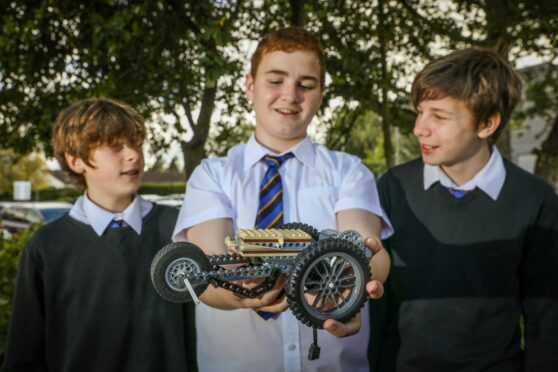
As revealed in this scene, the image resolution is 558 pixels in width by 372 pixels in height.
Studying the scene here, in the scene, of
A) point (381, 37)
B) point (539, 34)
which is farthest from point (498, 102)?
point (539, 34)

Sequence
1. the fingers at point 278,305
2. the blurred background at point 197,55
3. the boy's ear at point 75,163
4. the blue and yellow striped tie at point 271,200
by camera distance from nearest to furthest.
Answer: the fingers at point 278,305 < the blue and yellow striped tie at point 271,200 < the boy's ear at point 75,163 < the blurred background at point 197,55

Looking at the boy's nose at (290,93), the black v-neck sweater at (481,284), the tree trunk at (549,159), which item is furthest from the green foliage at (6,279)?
the tree trunk at (549,159)

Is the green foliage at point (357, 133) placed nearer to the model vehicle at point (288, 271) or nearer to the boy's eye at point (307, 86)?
the boy's eye at point (307, 86)

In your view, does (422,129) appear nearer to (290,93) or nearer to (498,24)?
(290,93)

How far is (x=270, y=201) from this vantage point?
9.14 ft

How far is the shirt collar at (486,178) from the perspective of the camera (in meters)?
3.31

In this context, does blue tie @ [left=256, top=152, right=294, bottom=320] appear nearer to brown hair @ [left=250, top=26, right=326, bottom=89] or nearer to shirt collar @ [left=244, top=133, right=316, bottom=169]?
shirt collar @ [left=244, top=133, right=316, bottom=169]

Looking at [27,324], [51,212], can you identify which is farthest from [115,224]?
[51,212]

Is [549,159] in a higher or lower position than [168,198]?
higher

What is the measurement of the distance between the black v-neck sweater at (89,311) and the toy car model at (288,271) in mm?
1391

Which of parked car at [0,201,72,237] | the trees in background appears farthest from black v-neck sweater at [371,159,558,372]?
parked car at [0,201,72,237]

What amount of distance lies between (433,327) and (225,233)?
1.45 meters

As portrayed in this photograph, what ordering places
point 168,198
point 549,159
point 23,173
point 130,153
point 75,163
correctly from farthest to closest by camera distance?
point 23,173 → point 168,198 → point 549,159 → point 75,163 → point 130,153

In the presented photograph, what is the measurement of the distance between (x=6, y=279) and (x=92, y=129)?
12.6 ft
